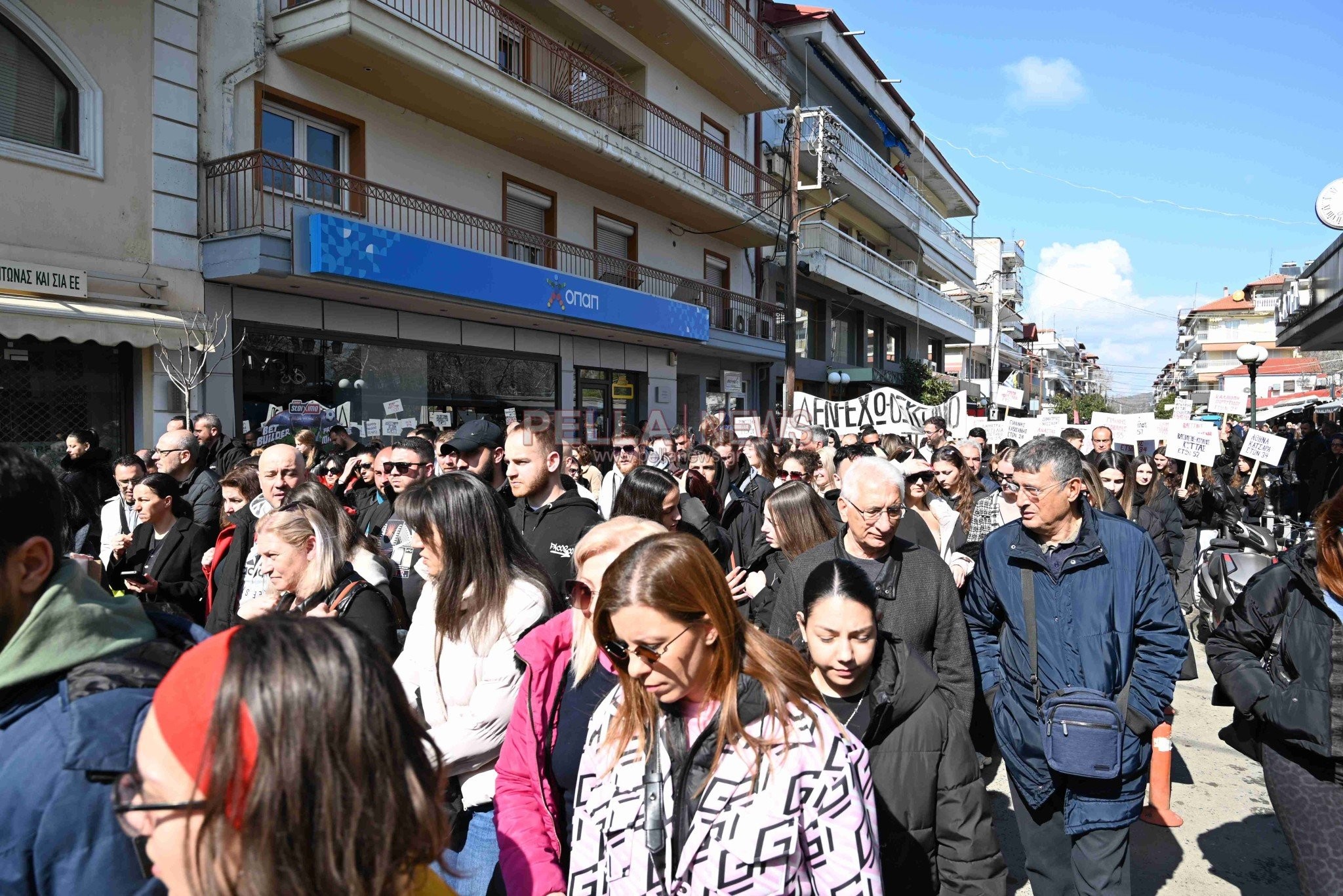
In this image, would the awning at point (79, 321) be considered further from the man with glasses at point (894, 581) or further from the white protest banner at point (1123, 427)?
the white protest banner at point (1123, 427)

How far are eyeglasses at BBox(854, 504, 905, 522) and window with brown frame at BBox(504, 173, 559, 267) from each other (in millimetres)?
12481

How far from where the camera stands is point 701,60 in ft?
65.4

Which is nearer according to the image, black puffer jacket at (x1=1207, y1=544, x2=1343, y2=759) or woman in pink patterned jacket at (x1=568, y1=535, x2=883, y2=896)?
woman in pink patterned jacket at (x1=568, y1=535, x2=883, y2=896)

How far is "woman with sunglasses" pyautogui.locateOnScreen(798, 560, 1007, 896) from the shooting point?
7.77 feet

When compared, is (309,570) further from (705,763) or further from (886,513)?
(886,513)

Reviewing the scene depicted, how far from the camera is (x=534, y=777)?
2.36 m

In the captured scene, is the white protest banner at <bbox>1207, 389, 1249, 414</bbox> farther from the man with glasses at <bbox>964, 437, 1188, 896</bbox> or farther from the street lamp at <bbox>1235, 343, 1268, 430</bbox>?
the man with glasses at <bbox>964, 437, 1188, 896</bbox>

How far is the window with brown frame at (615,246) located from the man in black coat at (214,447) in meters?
9.72

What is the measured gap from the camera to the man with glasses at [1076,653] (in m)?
3.08

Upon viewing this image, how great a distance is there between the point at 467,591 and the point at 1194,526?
9.34 metres

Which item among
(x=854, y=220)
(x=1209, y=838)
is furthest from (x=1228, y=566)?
(x=854, y=220)

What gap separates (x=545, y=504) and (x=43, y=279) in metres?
7.49

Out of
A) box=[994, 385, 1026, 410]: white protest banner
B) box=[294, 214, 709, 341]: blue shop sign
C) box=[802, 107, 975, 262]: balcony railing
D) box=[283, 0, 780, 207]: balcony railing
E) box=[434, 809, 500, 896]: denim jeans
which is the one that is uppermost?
box=[802, 107, 975, 262]: balcony railing

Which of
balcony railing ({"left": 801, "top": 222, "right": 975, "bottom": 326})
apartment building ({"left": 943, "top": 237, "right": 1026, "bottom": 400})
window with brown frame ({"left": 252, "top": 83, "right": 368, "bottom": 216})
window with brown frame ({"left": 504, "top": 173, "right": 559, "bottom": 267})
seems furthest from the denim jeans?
apartment building ({"left": 943, "top": 237, "right": 1026, "bottom": 400})
